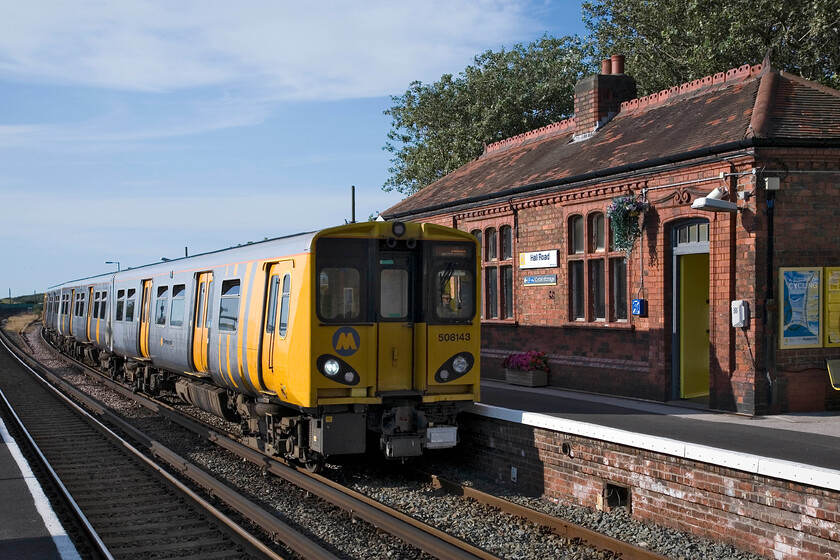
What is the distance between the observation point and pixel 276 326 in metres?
10.4

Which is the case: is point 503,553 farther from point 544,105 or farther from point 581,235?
point 544,105

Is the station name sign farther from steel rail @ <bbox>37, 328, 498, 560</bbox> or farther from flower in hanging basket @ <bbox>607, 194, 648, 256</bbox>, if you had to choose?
steel rail @ <bbox>37, 328, 498, 560</bbox>

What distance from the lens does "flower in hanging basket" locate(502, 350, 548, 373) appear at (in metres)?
15.7

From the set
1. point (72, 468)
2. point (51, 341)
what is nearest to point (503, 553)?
point (72, 468)

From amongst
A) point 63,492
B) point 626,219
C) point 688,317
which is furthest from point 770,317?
point 63,492

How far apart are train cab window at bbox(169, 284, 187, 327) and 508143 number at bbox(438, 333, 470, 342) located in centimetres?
612

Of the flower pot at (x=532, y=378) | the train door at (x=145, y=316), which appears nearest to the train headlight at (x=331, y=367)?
the flower pot at (x=532, y=378)

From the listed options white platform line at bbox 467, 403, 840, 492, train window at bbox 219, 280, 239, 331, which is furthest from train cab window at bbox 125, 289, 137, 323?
white platform line at bbox 467, 403, 840, 492

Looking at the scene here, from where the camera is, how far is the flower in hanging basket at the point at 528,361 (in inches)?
619

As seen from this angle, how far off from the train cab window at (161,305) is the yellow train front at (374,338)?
611 centimetres

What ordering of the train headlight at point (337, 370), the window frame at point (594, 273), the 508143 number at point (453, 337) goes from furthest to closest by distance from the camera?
the window frame at point (594, 273)
the 508143 number at point (453, 337)
the train headlight at point (337, 370)

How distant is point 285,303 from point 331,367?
106 centimetres

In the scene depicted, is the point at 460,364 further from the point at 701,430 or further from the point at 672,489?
the point at 672,489

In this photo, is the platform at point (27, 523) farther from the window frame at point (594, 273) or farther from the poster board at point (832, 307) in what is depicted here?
the poster board at point (832, 307)
